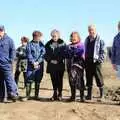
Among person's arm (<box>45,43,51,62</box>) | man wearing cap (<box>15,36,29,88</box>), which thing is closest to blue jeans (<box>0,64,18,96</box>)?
person's arm (<box>45,43,51,62</box>)

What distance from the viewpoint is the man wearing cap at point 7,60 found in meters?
12.1

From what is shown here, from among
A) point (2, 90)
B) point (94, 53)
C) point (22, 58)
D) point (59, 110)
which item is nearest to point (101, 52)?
point (94, 53)

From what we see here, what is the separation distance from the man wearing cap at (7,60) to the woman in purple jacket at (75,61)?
1352mm

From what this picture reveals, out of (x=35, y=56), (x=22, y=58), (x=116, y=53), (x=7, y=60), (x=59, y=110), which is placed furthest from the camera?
(x=22, y=58)

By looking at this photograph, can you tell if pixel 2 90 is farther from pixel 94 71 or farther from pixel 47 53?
pixel 94 71

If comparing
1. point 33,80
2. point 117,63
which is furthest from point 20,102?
point 117,63

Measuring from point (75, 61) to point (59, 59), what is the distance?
0.45 metres

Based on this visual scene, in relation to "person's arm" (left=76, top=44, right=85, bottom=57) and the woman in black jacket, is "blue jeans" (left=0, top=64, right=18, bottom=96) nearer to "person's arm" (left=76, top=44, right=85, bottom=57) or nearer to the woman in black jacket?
the woman in black jacket

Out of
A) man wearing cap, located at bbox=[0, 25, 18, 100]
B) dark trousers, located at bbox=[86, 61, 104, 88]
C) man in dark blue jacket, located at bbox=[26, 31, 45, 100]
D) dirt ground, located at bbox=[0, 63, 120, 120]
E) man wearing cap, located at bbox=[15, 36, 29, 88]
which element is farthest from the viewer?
man wearing cap, located at bbox=[15, 36, 29, 88]

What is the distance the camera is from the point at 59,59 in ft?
41.1

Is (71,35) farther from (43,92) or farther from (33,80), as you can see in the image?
(43,92)

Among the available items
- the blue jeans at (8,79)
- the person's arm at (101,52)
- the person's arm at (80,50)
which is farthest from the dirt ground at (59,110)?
the person's arm at (80,50)

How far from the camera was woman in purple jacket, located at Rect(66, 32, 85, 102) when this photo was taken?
12.2 metres

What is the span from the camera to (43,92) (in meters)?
15.1
